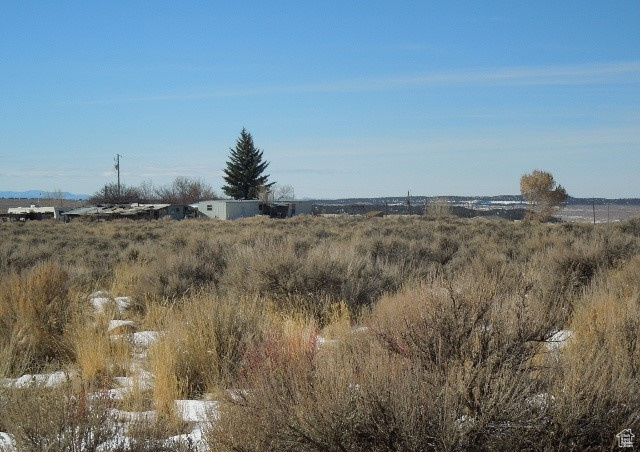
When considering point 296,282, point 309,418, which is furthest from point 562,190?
point 309,418

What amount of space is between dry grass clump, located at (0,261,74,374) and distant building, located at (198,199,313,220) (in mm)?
58595

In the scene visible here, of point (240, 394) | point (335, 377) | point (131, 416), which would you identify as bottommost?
point (131, 416)

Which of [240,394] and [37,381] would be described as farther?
[37,381]

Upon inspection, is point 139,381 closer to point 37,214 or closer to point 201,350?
point 201,350

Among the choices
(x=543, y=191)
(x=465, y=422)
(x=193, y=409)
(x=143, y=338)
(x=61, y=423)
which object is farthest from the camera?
(x=543, y=191)

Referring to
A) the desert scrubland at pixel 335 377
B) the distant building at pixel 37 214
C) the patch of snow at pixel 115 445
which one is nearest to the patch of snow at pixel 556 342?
the desert scrubland at pixel 335 377

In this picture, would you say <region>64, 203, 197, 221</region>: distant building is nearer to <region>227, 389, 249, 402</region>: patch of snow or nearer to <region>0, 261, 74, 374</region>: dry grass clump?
<region>0, 261, 74, 374</region>: dry grass clump

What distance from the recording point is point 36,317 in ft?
26.0

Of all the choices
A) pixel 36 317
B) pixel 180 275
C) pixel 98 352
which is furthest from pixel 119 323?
pixel 180 275

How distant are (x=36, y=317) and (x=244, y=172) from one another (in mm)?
87197

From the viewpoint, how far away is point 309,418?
11.7 feet

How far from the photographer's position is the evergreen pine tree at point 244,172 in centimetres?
9388

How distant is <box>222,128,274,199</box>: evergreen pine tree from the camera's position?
308 ft

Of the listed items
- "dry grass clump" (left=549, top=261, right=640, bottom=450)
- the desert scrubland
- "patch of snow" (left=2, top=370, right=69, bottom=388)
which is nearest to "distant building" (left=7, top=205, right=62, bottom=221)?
the desert scrubland
